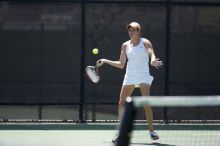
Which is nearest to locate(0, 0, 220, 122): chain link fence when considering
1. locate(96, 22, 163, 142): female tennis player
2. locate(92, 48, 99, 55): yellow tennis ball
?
locate(92, 48, 99, 55): yellow tennis ball

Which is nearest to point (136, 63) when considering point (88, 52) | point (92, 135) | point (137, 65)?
point (137, 65)

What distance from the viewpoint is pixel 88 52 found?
11.0 meters

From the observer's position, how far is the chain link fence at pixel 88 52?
35.4 feet

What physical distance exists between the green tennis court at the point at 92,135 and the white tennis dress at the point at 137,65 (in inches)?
34.8

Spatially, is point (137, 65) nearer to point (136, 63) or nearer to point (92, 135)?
point (136, 63)

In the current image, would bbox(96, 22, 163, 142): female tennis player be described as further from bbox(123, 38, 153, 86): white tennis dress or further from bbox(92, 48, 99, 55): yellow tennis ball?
bbox(92, 48, 99, 55): yellow tennis ball

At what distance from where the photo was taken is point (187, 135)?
10102mm

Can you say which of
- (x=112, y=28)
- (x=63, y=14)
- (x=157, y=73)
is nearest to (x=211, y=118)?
(x=157, y=73)

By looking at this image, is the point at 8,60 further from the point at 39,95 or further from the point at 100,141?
the point at 100,141

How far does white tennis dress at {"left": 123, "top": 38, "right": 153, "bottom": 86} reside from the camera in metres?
9.02

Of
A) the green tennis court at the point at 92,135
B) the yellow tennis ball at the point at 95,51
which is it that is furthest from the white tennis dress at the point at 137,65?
the yellow tennis ball at the point at 95,51

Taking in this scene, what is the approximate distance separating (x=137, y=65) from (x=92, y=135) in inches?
63.9

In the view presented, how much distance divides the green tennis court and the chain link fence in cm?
29

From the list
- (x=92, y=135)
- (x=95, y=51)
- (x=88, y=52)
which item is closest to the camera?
(x=92, y=135)
